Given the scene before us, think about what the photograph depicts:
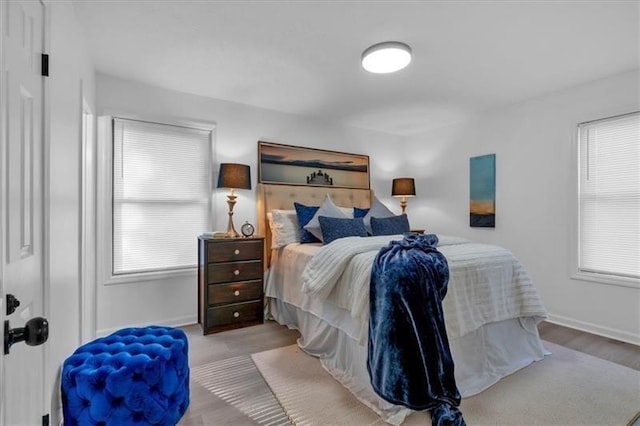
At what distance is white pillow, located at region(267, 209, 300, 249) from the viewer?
11.3 feet

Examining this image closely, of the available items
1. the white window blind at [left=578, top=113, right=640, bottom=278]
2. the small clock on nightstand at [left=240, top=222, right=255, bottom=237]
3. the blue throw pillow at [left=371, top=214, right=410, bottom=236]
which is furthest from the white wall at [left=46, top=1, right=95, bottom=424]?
the white window blind at [left=578, top=113, right=640, bottom=278]

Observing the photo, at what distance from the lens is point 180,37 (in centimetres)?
237

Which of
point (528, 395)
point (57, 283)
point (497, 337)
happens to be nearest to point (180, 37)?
point (57, 283)

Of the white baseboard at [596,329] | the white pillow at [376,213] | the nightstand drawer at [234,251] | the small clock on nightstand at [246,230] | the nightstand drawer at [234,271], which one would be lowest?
the white baseboard at [596,329]

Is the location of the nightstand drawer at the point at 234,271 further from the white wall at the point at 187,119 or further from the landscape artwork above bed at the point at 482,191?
the landscape artwork above bed at the point at 482,191

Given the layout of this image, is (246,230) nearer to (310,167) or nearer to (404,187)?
(310,167)

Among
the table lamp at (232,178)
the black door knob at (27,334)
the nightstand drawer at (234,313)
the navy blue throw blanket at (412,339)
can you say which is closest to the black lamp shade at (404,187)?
the table lamp at (232,178)

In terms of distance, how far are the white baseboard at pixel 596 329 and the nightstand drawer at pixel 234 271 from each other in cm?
318

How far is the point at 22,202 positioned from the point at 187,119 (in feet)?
8.14

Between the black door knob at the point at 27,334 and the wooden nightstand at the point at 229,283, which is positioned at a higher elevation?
the black door knob at the point at 27,334

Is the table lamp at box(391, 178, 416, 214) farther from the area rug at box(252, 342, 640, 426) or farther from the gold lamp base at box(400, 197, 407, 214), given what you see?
the area rug at box(252, 342, 640, 426)

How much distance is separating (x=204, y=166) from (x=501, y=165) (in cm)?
353

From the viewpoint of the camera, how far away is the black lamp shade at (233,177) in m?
3.32

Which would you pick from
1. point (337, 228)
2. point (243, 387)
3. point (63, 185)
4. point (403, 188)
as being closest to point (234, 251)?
point (337, 228)
